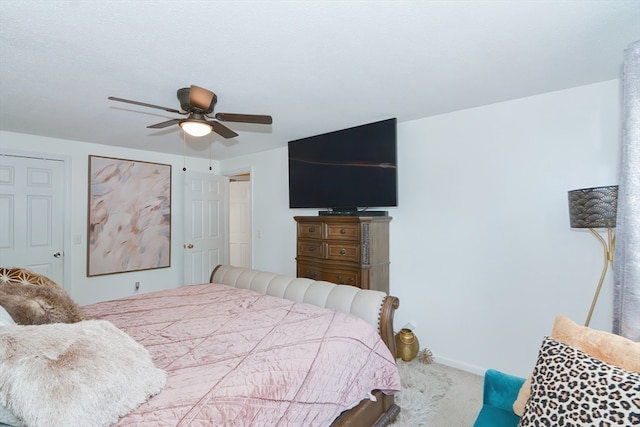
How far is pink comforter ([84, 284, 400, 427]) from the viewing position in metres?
1.10

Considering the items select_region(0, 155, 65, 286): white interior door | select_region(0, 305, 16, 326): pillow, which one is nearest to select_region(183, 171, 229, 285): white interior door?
select_region(0, 155, 65, 286): white interior door

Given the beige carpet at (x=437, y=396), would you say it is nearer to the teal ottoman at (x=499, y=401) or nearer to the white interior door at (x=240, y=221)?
the teal ottoman at (x=499, y=401)

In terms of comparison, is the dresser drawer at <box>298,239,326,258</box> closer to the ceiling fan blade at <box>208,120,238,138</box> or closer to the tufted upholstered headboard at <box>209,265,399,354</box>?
the tufted upholstered headboard at <box>209,265,399,354</box>

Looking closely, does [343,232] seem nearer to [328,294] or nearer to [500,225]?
[328,294]

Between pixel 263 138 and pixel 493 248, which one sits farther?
pixel 263 138

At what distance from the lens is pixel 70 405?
872 millimetres

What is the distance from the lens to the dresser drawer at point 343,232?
298 cm

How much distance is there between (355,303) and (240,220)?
4.29m

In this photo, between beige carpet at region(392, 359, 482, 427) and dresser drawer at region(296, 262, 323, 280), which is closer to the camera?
beige carpet at region(392, 359, 482, 427)

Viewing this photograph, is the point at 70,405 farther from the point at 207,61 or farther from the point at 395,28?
the point at 395,28

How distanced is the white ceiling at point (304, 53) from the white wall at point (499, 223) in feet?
0.81

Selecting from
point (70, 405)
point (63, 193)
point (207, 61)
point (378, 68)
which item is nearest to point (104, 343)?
point (70, 405)

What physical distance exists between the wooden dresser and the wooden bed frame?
640mm

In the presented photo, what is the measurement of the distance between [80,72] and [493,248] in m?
3.39
